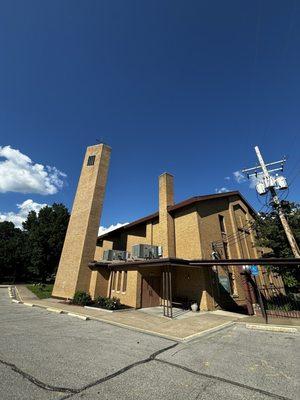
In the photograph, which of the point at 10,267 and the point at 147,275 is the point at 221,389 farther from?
the point at 10,267

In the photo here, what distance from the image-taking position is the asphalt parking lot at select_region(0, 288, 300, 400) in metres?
4.66

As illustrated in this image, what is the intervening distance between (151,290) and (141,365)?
11.6 metres

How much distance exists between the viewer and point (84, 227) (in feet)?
69.3

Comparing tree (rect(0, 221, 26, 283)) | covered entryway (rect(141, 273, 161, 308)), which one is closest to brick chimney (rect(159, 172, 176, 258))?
covered entryway (rect(141, 273, 161, 308))

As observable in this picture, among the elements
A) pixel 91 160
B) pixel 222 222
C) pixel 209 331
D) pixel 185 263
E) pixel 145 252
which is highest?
pixel 91 160

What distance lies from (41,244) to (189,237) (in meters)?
31.2

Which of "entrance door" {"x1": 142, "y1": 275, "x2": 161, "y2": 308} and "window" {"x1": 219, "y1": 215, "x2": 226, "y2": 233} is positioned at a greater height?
"window" {"x1": 219, "y1": 215, "x2": 226, "y2": 233}

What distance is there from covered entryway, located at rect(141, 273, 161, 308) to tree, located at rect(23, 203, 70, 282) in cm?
2775

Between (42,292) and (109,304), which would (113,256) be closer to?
(109,304)

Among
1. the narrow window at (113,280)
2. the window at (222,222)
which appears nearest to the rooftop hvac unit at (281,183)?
the window at (222,222)

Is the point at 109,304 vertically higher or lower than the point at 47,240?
lower

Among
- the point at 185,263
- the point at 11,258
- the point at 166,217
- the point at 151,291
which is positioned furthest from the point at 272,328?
the point at 11,258

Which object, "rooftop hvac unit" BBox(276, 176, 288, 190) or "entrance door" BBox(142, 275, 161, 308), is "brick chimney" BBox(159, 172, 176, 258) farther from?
"rooftop hvac unit" BBox(276, 176, 288, 190)

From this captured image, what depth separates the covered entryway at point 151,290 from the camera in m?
16.7
